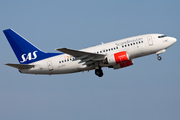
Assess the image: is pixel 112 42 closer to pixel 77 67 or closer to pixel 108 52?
pixel 108 52

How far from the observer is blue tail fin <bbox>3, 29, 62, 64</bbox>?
43.7 metres

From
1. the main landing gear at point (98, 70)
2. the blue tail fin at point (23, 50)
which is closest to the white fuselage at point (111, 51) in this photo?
the main landing gear at point (98, 70)

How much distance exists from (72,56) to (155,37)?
12.6 metres

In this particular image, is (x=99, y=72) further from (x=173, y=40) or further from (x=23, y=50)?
(x=23, y=50)

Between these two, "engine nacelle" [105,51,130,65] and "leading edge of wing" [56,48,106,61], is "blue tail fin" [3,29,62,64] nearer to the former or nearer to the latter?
"leading edge of wing" [56,48,106,61]

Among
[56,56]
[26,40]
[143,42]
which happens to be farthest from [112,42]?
[26,40]

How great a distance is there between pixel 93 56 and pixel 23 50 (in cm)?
1194

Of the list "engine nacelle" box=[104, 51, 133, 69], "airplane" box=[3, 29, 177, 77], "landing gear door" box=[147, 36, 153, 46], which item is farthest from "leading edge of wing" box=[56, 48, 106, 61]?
"landing gear door" box=[147, 36, 153, 46]

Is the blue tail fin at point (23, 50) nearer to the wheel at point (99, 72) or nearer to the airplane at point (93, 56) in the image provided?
the airplane at point (93, 56)

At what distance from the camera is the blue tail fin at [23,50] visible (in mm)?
43656

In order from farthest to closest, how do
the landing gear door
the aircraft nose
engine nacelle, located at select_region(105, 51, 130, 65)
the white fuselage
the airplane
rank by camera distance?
1. the aircraft nose
2. the landing gear door
3. the white fuselage
4. the airplane
5. engine nacelle, located at select_region(105, 51, 130, 65)

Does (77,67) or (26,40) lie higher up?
(26,40)

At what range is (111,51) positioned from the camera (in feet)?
134

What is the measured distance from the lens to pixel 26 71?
140 ft
